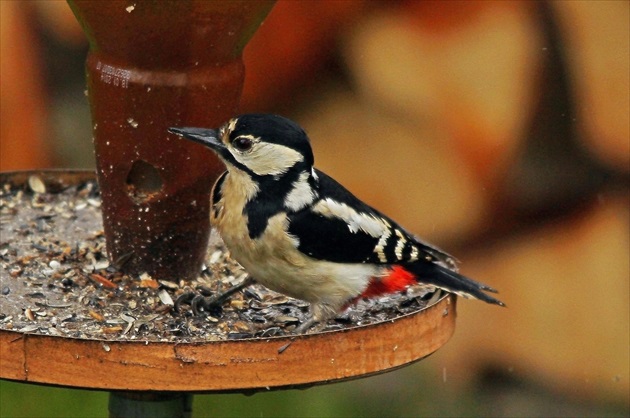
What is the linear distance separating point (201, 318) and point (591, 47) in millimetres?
2339

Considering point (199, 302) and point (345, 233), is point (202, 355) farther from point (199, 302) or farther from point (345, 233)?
point (345, 233)

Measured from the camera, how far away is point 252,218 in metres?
3.20

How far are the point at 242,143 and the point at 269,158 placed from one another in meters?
0.10

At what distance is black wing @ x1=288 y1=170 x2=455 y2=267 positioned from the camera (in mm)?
3197

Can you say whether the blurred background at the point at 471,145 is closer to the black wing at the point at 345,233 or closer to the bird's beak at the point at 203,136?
the black wing at the point at 345,233

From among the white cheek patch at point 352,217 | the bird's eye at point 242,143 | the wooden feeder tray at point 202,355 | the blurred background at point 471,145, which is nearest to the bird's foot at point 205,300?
the wooden feeder tray at point 202,355

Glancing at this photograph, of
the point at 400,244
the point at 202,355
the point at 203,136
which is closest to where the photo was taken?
the point at 202,355

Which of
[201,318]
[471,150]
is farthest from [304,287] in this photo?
[471,150]

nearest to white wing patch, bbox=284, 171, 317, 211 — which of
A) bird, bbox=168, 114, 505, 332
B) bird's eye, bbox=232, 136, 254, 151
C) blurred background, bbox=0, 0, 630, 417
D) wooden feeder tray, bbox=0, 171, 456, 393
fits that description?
bird, bbox=168, 114, 505, 332

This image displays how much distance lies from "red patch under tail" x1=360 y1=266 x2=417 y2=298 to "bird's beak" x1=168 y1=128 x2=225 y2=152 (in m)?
0.61

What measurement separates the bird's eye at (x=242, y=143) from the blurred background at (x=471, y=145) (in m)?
1.81

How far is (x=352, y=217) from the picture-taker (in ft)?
10.8

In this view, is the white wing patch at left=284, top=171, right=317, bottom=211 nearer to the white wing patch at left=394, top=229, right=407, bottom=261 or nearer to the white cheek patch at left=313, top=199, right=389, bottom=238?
the white cheek patch at left=313, top=199, right=389, bottom=238

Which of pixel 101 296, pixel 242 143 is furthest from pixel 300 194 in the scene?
pixel 101 296
